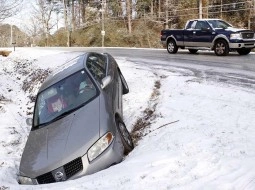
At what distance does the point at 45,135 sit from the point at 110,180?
1.82 m

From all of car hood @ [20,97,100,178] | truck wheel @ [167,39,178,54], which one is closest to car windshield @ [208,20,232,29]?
truck wheel @ [167,39,178,54]

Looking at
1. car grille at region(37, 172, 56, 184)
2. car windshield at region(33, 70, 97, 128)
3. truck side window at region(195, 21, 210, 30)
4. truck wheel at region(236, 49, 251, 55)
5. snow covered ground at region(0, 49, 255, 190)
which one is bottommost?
car grille at region(37, 172, 56, 184)

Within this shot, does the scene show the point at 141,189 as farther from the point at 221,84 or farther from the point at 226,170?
the point at 221,84

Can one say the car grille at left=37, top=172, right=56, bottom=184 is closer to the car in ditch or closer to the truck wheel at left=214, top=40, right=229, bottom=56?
the car in ditch

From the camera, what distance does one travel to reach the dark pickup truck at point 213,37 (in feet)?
55.4

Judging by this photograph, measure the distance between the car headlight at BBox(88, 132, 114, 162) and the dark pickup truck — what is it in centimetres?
1249

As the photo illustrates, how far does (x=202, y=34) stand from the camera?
715 inches

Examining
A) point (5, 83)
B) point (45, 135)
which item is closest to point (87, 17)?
point (5, 83)

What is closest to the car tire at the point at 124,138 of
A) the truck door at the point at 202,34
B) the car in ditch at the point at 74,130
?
the car in ditch at the point at 74,130

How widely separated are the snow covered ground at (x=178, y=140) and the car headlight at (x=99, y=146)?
0.32 metres

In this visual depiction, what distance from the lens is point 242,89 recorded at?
9.10m

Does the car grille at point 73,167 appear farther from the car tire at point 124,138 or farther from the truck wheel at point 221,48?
the truck wheel at point 221,48

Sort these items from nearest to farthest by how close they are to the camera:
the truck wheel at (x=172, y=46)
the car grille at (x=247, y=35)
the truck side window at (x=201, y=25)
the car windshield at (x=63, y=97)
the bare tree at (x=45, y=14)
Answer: the car windshield at (x=63, y=97) < the car grille at (x=247, y=35) < the truck side window at (x=201, y=25) < the truck wheel at (x=172, y=46) < the bare tree at (x=45, y=14)

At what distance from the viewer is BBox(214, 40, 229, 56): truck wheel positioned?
17.2 meters
